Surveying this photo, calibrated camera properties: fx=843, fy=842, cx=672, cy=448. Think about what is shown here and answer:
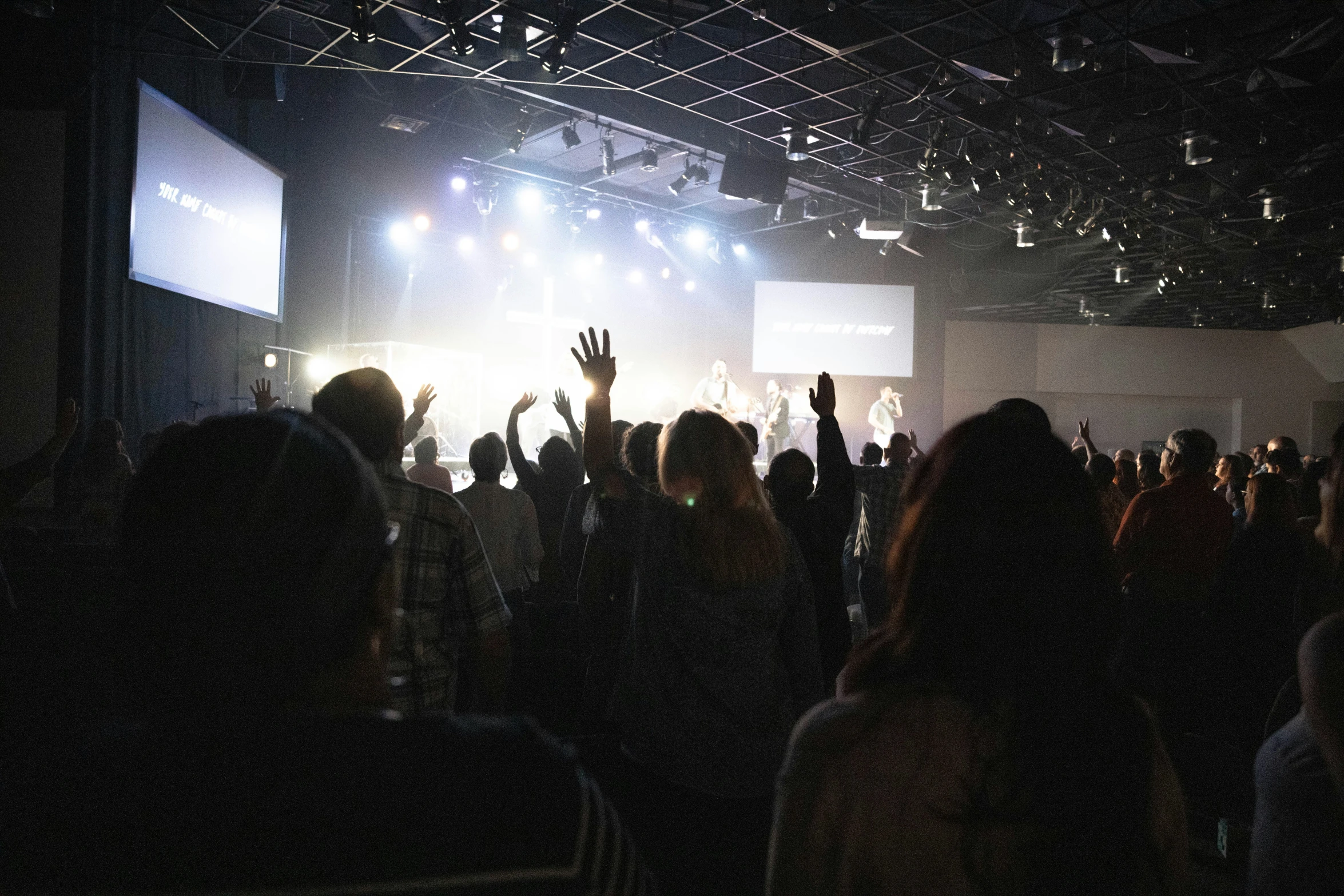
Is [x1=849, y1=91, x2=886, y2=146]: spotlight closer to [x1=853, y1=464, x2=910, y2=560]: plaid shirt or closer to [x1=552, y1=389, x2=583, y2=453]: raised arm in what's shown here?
[x1=853, y1=464, x2=910, y2=560]: plaid shirt

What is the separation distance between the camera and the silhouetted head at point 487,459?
12.6ft

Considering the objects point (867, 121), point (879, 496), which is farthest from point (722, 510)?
point (867, 121)

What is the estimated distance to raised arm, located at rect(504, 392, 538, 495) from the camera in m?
3.84

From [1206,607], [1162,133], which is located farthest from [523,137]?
[1206,607]

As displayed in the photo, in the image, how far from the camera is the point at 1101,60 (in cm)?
818

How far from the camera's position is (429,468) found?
4648mm

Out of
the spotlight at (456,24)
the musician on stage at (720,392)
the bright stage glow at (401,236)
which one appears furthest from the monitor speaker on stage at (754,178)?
the bright stage glow at (401,236)

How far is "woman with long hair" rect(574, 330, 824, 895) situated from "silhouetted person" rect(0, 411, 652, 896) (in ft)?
3.93

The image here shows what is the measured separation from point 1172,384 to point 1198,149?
1182 cm

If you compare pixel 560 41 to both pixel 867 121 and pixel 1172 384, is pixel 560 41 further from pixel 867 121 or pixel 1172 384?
pixel 1172 384

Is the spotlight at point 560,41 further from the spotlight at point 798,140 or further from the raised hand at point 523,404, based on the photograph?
the raised hand at point 523,404

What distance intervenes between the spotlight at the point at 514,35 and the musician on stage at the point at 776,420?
306 inches

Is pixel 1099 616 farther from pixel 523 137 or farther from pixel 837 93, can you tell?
pixel 523 137

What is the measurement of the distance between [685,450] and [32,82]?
7225mm
